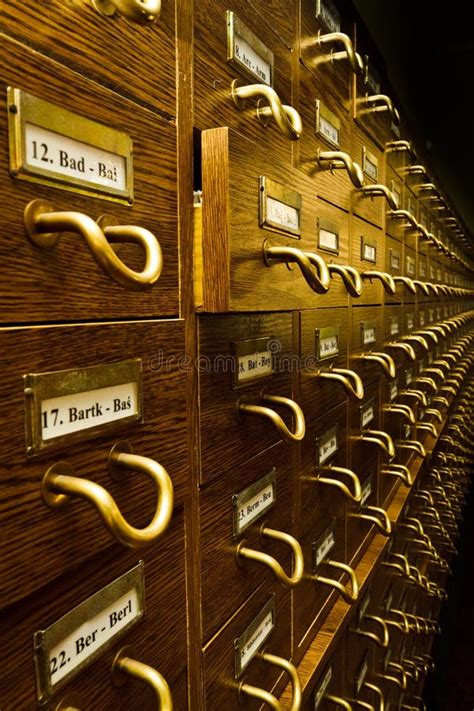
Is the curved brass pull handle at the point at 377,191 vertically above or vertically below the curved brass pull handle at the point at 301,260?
above

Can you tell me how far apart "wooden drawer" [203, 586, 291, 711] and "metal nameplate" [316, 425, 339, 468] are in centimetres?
19

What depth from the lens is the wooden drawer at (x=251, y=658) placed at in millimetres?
533

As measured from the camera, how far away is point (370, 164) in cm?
109

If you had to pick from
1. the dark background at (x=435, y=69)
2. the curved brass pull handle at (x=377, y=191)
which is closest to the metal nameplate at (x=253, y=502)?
the curved brass pull handle at (x=377, y=191)

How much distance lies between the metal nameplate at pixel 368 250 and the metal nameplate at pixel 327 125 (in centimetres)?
21

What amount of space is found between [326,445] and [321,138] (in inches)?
16.9

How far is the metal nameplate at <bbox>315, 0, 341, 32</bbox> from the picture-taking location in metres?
0.75

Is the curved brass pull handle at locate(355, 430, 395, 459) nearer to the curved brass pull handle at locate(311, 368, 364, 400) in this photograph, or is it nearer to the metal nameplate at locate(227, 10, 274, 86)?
the curved brass pull handle at locate(311, 368, 364, 400)

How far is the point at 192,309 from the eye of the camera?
469 millimetres

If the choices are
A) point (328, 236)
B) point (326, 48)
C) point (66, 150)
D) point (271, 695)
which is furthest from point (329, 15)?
point (271, 695)

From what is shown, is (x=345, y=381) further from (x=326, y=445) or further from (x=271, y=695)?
(x=271, y=695)

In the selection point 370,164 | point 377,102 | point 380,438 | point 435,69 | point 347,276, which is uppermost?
point 435,69

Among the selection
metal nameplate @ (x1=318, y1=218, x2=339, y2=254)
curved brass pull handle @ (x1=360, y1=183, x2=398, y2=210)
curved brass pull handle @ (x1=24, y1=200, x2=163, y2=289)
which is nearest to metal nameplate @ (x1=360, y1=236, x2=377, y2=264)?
curved brass pull handle @ (x1=360, y1=183, x2=398, y2=210)

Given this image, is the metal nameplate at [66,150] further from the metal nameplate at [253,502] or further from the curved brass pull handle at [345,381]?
the curved brass pull handle at [345,381]
